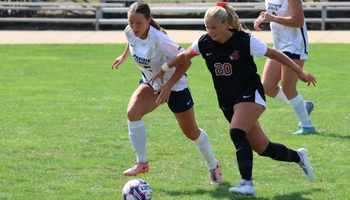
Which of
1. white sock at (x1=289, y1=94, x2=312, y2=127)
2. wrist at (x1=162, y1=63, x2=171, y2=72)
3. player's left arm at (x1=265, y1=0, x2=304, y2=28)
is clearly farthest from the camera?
white sock at (x1=289, y1=94, x2=312, y2=127)

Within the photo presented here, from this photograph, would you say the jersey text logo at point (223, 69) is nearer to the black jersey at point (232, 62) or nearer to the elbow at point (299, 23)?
the black jersey at point (232, 62)

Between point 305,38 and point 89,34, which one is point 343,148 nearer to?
point 305,38

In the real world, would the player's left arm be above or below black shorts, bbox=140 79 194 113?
above

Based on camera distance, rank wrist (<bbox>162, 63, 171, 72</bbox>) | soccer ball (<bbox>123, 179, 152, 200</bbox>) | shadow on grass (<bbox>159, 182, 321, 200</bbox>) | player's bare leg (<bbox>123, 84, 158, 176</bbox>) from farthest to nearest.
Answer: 1. player's bare leg (<bbox>123, 84, 158, 176</bbox>)
2. wrist (<bbox>162, 63, 171, 72</bbox>)
3. shadow on grass (<bbox>159, 182, 321, 200</bbox>)
4. soccer ball (<bbox>123, 179, 152, 200</bbox>)

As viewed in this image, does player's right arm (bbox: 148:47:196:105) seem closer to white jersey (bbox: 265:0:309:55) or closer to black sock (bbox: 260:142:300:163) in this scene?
black sock (bbox: 260:142:300:163)

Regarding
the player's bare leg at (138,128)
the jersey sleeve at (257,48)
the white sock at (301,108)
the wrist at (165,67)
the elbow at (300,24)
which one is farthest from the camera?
the white sock at (301,108)

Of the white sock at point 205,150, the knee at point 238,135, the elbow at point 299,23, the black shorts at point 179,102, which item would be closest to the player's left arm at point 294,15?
the elbow at point 299,23

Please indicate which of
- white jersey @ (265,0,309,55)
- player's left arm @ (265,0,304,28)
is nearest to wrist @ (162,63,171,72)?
player's left arm @ (265,0,304,28)

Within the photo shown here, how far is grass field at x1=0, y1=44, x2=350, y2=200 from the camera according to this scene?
4797 mm

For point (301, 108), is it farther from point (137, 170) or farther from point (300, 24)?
point (137, 170)

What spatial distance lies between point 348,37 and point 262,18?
12528mm

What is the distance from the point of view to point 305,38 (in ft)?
22.0

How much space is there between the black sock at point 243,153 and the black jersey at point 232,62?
401mm

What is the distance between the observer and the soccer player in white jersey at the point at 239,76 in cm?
428
